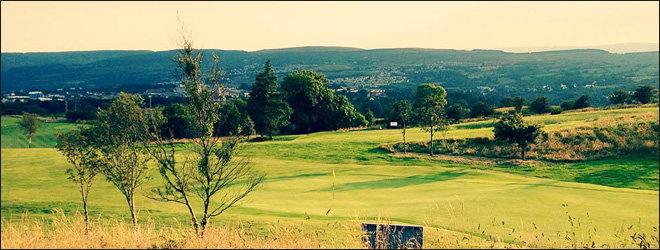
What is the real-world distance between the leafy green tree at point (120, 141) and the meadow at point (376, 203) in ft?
4.60

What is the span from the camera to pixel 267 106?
191ft

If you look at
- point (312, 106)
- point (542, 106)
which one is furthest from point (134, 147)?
point (542, 106)

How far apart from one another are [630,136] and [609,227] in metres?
26.8

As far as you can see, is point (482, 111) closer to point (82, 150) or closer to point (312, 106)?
point (312, 106)

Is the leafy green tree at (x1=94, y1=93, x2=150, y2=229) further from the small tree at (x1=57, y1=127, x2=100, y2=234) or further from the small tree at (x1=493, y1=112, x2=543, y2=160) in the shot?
the small tree at (x1=493, y1=112, x2=543, y2=160)

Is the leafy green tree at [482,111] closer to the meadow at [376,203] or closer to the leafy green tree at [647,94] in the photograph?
the leafy green tree at [647,94]

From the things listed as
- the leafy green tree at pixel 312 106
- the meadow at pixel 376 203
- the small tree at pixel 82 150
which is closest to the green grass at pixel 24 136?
Answer: the leafy green tree at pixel 312 106

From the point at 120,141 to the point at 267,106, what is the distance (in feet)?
133

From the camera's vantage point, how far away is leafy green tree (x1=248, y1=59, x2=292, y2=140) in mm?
57188

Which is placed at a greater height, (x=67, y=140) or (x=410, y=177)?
(x=67, y=140)

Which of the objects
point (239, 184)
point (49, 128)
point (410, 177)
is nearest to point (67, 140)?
point (239, 184)

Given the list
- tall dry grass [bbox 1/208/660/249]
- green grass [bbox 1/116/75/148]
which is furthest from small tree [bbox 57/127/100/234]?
green grass [bbox 1/116/75/148]

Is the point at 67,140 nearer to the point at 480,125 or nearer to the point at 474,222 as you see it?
the point at 474,222

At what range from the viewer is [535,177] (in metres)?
29.4
